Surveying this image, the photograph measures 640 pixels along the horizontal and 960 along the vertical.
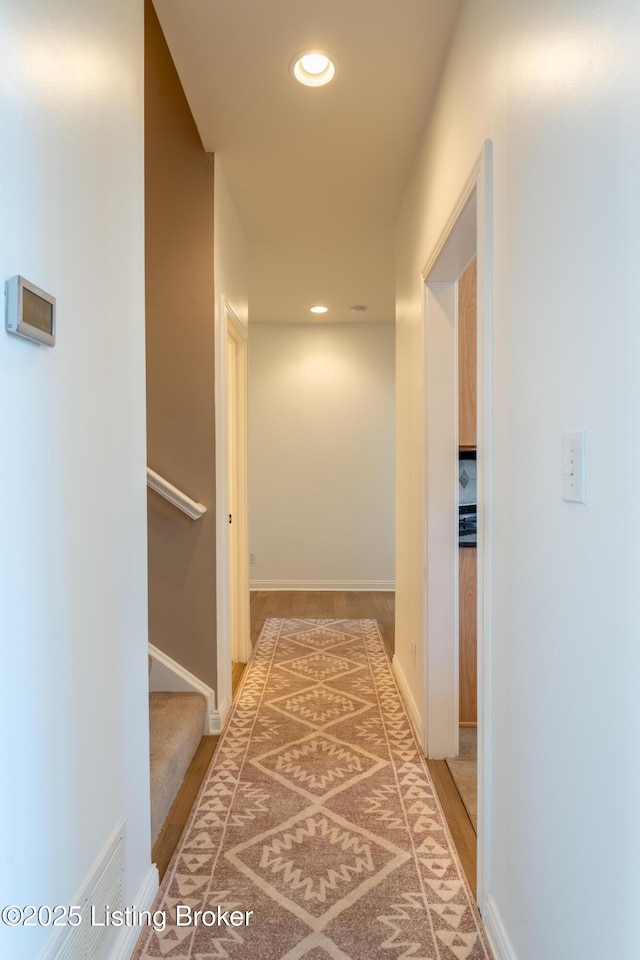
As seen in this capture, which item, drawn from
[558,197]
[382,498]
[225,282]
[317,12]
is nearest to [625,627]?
[558,197]

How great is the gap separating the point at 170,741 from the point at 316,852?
26.7 inches

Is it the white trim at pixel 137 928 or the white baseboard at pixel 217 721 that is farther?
the white baseboard at pixel 217 721

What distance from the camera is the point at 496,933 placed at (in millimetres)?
1416

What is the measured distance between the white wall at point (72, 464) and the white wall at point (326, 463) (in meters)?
4.32

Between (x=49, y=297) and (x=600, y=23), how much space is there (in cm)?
93

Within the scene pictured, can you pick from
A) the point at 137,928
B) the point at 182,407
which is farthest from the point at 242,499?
the point at 137,928

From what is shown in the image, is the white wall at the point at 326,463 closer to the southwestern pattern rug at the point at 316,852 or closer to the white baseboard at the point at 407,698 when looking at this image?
the white baseboard at the point at 407,698

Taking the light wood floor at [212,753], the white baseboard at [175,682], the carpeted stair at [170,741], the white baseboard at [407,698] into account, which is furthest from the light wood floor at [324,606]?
the carpeted stair at [170,741]

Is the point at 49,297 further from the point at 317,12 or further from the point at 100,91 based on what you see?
the point at 317,12

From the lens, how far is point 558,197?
3.47ft

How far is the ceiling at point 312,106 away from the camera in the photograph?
1.89 meters

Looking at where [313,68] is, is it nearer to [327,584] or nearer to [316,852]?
[316,852]

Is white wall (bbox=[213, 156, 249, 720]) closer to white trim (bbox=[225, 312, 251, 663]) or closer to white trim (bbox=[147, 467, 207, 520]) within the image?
white trim (bbox=[147, 467, 207, 520])

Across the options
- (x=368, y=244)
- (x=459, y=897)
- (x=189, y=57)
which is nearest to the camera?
(x=459, y=897)
